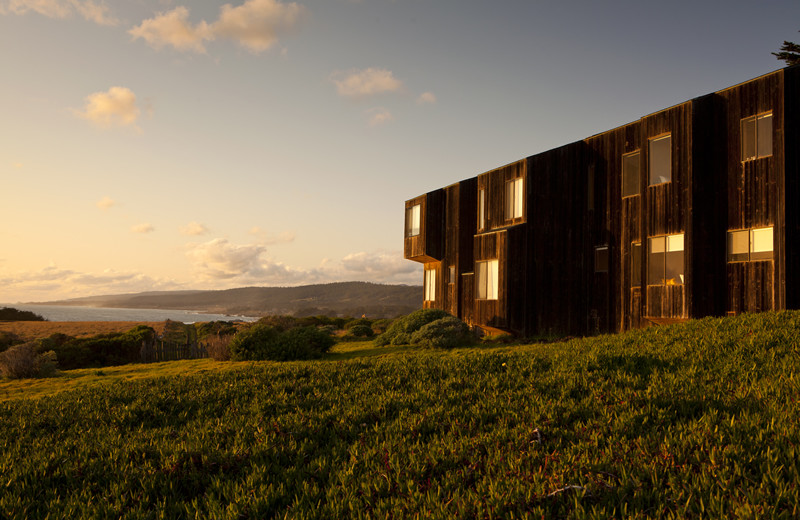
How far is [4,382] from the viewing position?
1491cm

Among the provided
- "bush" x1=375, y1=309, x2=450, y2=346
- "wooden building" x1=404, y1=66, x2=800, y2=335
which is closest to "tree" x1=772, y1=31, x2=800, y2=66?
"wooden building" x1=404, y1=66, x2=800, y2=335

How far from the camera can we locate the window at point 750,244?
14828 mm

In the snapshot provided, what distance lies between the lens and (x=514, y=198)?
886 inches

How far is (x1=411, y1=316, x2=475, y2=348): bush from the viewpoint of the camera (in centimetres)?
1805

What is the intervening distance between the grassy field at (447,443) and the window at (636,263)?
829 cm

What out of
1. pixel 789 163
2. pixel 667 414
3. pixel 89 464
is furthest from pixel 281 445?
pixel 789 163

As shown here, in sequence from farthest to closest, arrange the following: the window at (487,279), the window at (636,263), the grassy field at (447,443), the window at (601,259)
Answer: the window at (487,279) < the window at (601,259) < the window at (636,263) < the grassy field at (447,443)

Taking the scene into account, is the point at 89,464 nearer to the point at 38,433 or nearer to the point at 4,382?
the point at 38,433

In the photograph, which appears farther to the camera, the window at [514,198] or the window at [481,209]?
the window at [481,209]

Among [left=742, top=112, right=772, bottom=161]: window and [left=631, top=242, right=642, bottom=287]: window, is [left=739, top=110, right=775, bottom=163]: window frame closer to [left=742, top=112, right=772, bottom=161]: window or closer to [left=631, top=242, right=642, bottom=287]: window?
[left=742, top=112, right=772, bottom=161]: window

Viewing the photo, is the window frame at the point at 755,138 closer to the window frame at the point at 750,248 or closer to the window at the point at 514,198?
the window frame at the point at 750,248

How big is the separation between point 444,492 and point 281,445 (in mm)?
2564

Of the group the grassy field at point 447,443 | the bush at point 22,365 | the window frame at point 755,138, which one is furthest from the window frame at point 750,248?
the bush at point 22,365

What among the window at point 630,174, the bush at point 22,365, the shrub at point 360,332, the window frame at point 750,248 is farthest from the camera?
the shrub at point 360,332
